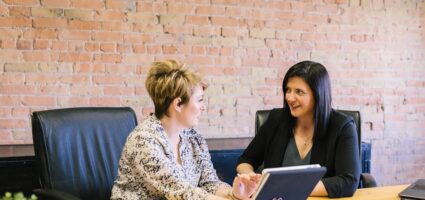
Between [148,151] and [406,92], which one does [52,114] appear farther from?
[406,92]

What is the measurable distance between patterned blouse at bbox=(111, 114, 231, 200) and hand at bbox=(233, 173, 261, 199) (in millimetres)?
138

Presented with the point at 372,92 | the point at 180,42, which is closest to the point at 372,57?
the point at 372,92

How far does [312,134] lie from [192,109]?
0.66 meters

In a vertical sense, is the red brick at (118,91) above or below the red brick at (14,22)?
below

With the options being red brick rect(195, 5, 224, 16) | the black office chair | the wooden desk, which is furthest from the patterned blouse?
red brick rect(195, 5, 224, 16)

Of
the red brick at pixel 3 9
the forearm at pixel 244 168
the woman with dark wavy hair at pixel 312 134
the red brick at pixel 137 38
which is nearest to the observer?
Result: the woman with dark wavy hair at pixel 312 134

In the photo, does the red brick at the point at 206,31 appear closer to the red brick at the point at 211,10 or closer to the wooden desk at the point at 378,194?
the red brick at the point at 211,10

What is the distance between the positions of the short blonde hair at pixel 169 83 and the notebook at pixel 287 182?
0.50m

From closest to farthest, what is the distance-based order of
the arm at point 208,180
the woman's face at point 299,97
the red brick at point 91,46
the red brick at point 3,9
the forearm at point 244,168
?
the arm at point 208,180
the woman's face at point 299,97
the forearm at point 244,168
the red brick at point 3,9
the red brick at point 91,46

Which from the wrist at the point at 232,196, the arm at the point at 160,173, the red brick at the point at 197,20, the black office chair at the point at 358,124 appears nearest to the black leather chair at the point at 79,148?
the arm at the point at 160,173

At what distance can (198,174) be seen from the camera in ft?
6.89

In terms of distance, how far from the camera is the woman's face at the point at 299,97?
7.39ft

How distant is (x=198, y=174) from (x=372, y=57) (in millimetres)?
2346

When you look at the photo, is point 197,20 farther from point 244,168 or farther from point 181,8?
point 244,168
